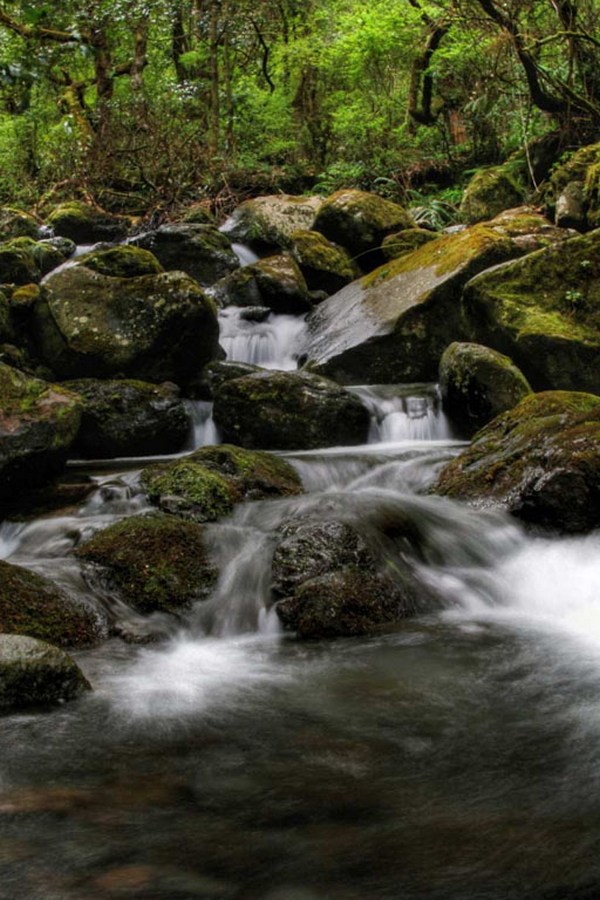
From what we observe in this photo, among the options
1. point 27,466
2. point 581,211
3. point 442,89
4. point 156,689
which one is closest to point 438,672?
point 156,689

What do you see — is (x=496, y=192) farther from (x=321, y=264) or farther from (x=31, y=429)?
(x=31, y=429)

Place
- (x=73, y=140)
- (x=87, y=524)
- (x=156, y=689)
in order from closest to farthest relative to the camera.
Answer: (x=156, y=689) → (x=87, y=524) → (x=73, y=140)

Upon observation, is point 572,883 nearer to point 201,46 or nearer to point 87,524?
point 87,524

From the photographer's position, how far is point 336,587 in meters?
4.61

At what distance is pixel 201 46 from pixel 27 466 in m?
17.3

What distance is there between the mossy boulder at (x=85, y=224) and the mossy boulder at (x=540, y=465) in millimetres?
11023

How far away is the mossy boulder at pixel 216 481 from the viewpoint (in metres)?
6.04

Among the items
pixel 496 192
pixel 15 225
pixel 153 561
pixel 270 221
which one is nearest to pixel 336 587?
pixel 153 561

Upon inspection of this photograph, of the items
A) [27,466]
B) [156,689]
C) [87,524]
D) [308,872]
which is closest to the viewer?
[308,872]

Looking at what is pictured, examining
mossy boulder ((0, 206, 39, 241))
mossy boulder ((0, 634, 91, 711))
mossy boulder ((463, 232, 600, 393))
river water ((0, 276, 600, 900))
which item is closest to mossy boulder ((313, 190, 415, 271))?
mossy boulder ((463, 232, 600, 393))

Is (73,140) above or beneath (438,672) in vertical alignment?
above

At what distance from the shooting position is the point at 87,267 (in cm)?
959

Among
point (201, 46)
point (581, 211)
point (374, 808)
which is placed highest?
point (201, 46)

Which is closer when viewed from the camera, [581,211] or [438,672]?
[438,672]
